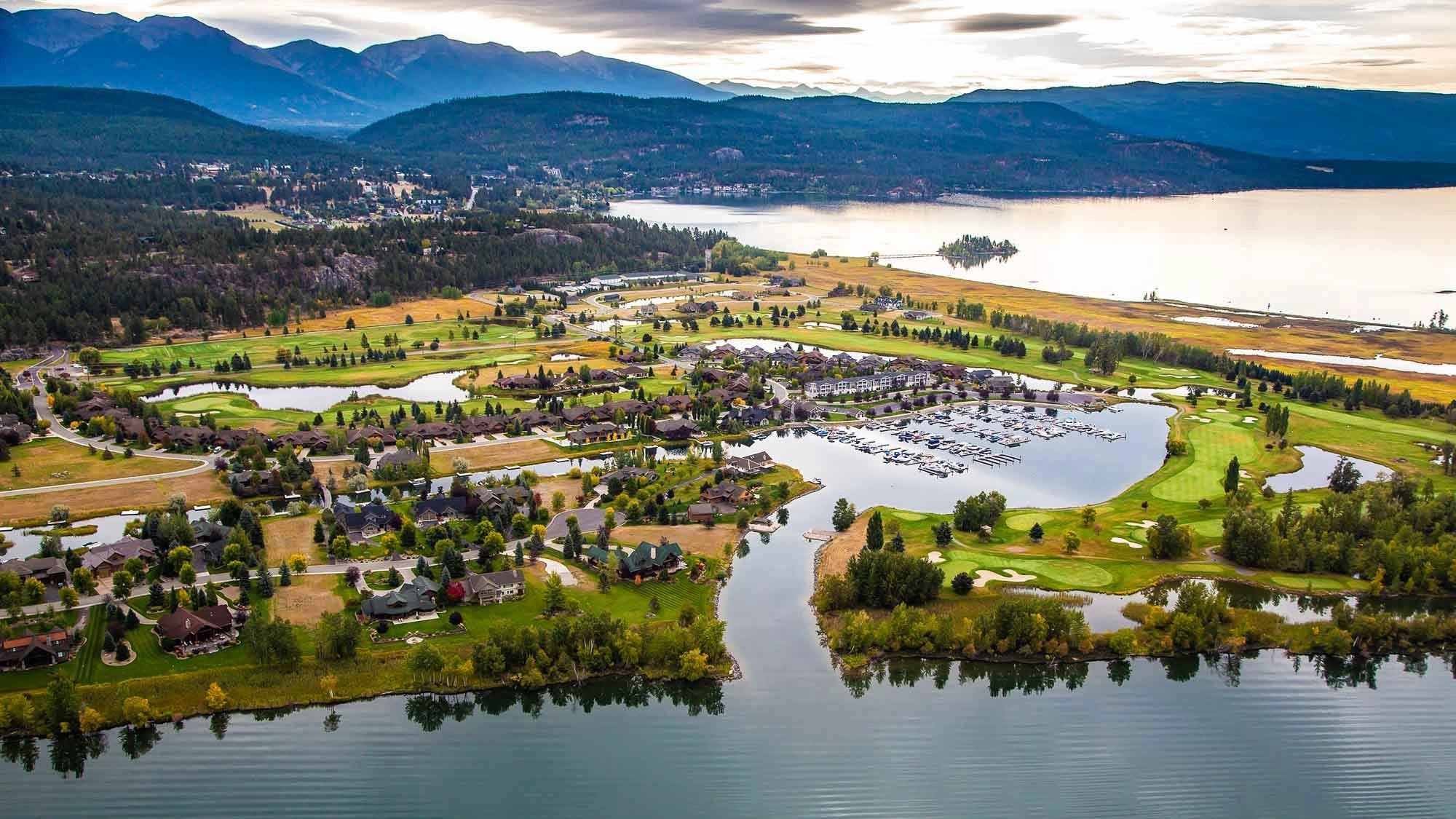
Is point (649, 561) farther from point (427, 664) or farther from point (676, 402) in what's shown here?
point (676, 402)

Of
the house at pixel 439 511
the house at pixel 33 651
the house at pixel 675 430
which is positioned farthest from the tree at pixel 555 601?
the house at pixel 675 430

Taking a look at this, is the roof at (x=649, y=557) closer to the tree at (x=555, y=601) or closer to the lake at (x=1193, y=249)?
the tree at (x=555, y=601)

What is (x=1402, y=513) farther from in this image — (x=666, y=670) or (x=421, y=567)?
(x=421, y=567)

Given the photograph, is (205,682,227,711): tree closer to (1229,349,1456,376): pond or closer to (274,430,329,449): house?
(274,430,329,449): house

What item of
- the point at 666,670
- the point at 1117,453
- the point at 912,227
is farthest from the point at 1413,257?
the point at 666,670

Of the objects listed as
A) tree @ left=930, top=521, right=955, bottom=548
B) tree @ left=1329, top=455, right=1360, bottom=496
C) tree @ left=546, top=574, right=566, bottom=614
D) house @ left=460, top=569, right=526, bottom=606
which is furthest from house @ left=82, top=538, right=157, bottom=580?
tree @ left=1329, top=455, right=1360, bottom=496
